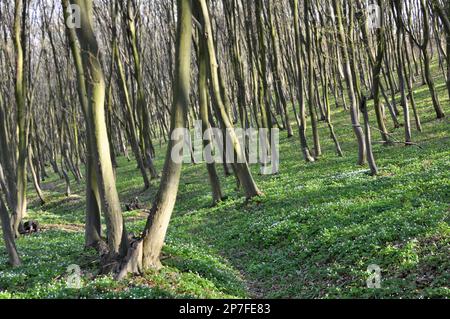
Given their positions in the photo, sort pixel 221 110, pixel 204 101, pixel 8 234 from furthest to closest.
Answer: pixel 204 101
pixel 221 110
pixel 8 234

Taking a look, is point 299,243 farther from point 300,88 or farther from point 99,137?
point 300,88

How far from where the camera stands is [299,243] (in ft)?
42.9

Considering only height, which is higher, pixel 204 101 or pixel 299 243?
pixel 204 101

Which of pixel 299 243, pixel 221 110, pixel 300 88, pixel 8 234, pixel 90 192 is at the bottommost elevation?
pixel 299 243

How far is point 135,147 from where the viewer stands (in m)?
31.3

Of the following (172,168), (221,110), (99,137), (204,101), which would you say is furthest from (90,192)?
(204,101)

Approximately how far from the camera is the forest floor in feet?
31.0

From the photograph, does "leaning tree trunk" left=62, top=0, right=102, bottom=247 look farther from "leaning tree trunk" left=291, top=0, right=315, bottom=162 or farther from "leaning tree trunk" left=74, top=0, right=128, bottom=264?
"leaning tree trunk" left=291, top=0, right=315, bottom=162

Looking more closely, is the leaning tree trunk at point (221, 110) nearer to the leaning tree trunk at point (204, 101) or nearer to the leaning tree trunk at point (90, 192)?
the leaning tree trunk at point (204, 101)

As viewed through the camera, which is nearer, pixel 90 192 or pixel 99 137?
pixel 99 137

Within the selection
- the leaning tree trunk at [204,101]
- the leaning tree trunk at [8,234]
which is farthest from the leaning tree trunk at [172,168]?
the leaning tree trunk at [204,101]
